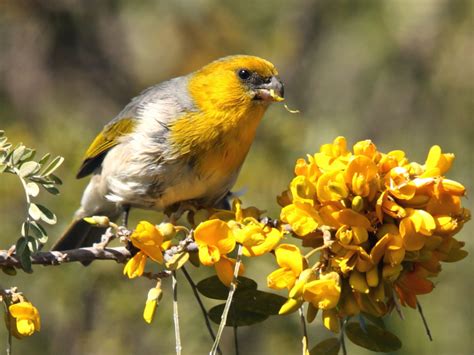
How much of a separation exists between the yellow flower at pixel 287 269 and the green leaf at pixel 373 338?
368mm

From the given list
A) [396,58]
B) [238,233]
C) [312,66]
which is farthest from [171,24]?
[238,233]

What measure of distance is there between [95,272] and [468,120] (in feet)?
11.4

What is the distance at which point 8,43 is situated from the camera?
722 cm

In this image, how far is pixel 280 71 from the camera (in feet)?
24.1

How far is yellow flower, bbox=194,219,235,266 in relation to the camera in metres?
2.87

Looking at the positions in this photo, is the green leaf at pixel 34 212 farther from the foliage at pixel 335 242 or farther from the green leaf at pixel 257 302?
the green leaf at pixel 257 302

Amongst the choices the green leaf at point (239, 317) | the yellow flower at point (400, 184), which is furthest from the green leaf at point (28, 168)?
the yellow flower at point (400, 184)

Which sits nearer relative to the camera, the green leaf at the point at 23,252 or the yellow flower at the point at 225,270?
the green leaf at the point at 23,252

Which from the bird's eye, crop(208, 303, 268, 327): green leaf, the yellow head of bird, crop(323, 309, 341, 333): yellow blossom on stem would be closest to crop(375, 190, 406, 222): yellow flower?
crop(323, 309, 341, 333): yellow blossom on stem

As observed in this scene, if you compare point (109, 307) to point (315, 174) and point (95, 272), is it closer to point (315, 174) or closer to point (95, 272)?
point (95, 272)

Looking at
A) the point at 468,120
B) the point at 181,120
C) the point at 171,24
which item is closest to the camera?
the point at 181,120

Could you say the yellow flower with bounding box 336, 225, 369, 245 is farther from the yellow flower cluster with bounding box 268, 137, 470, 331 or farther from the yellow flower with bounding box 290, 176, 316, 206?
the yellow flower with bounding box 290, 176, 316, 206

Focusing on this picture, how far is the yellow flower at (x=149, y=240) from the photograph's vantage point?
2.87m

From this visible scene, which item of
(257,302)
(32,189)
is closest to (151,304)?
(257,302)
